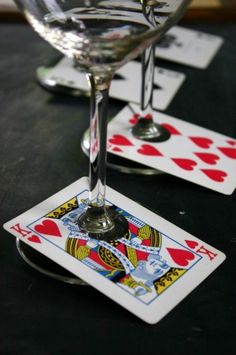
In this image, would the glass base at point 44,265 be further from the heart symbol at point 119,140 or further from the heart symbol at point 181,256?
the heart symbol at point 119,140

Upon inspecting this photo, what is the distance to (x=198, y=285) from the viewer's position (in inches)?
27.4

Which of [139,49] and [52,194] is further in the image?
[52,194]

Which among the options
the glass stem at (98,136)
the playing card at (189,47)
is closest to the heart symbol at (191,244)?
the glass stem at (98,136)

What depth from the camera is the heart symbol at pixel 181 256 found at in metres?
0.72

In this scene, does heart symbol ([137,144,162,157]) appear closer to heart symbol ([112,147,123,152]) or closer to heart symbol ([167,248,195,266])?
heart symbol ([112,147,123,152])

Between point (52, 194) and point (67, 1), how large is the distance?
0.84 feet

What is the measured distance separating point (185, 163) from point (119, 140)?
113 millimetres

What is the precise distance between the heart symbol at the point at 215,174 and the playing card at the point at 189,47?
1.21 ft

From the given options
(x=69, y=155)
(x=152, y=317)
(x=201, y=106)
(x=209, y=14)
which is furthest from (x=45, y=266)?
Answer: (x=209, y=14)

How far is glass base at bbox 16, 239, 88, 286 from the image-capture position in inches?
27.3

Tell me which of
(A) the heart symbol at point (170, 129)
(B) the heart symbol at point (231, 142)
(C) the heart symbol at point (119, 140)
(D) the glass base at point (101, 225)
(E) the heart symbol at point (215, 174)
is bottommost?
(B) the heart symbol at point (231, 142)

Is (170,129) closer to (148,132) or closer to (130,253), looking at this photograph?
(148,132)

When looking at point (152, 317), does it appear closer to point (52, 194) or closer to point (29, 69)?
point (52, 194)

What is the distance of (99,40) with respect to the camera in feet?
2.04
